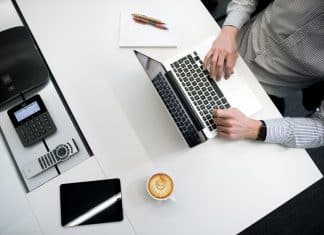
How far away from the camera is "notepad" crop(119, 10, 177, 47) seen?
102 cm

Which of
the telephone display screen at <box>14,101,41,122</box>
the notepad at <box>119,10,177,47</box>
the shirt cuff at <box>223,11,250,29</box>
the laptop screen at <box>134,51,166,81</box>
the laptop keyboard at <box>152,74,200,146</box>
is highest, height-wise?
the notepad at <box>119,10,177,47</box>

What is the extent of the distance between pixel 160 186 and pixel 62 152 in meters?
0.31

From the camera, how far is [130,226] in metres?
0.89

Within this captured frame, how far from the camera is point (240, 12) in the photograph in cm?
110

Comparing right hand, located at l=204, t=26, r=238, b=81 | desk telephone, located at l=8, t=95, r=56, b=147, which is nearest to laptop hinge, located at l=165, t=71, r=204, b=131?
right hand, located at l=204, t=26, r=238, b=81

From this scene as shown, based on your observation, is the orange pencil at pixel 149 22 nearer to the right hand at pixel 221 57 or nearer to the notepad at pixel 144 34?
the notepad at pixel 144 34

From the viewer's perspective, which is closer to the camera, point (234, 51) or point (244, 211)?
point (244, 211)

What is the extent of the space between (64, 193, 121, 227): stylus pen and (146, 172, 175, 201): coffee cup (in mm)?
103

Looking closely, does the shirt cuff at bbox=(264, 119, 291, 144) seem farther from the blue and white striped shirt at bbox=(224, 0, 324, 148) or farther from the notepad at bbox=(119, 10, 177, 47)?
the notepad at bbox=(119, 10, 177, 47)

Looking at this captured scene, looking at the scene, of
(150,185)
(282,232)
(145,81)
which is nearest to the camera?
(150,185)

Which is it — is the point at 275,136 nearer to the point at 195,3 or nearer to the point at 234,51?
the point at 234,51

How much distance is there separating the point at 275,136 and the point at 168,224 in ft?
1.32

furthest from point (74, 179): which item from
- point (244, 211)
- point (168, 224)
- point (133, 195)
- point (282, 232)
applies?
point (282, 232)

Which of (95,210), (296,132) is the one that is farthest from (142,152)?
(296,132)
